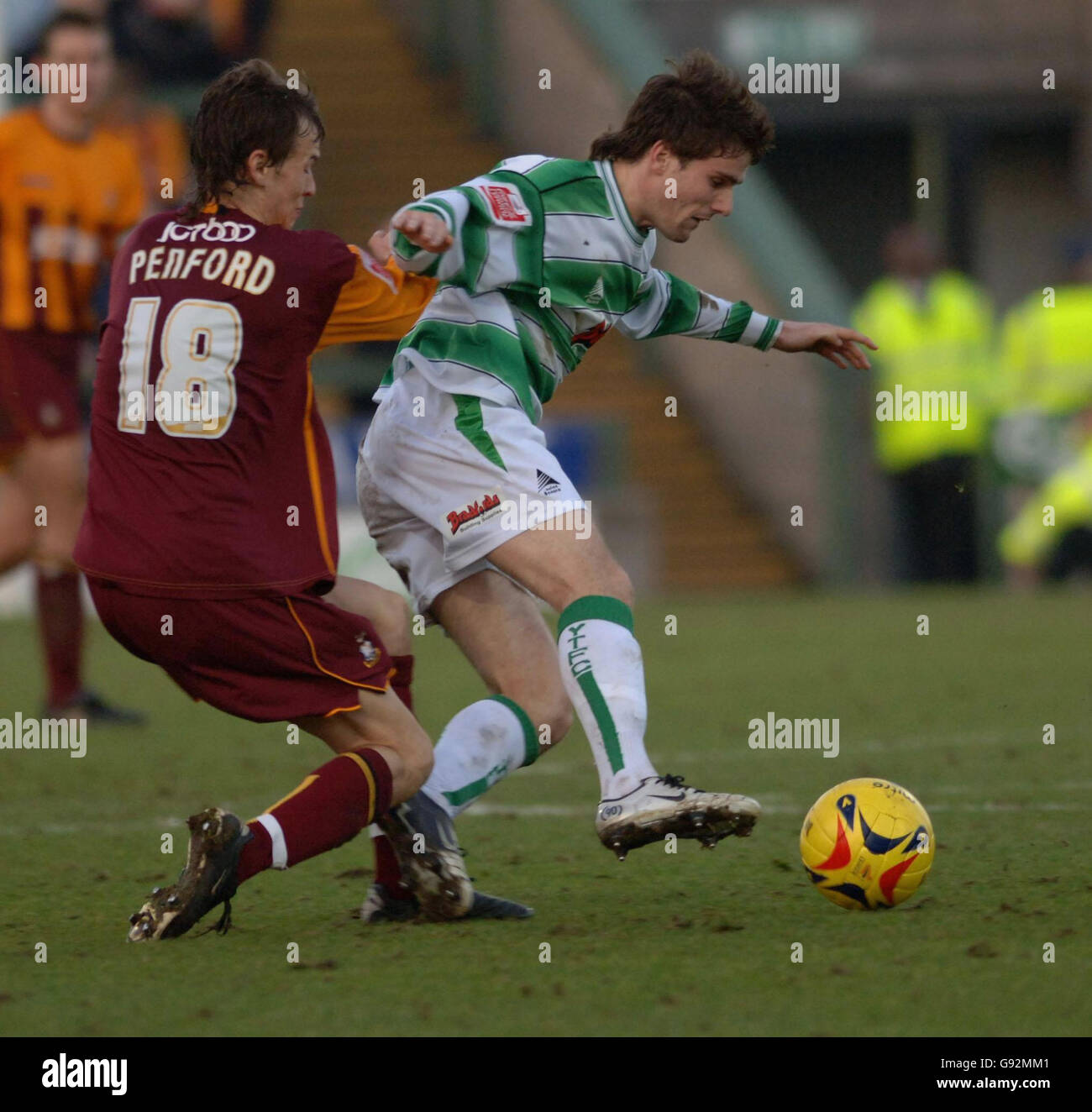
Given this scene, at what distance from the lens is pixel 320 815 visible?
4238 mm

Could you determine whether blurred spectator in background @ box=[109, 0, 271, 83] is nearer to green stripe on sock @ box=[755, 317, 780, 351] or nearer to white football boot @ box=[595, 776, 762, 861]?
green stripe on sock @ box=[755, 317, 780, 351]

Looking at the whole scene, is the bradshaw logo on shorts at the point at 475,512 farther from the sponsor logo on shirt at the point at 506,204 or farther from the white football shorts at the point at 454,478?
the sponsor logo on shirt at the point at 506,204

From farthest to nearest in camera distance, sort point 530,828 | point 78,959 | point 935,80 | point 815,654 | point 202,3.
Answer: point 935,80
point 202,3
point 815,654
point 530,828
point 78,959

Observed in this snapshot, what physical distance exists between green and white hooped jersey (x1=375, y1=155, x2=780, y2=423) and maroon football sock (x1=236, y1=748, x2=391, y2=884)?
88cm

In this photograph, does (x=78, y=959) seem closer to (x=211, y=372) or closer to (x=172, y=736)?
(x=211, y=372)

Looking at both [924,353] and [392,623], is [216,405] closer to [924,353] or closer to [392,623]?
[392,623]

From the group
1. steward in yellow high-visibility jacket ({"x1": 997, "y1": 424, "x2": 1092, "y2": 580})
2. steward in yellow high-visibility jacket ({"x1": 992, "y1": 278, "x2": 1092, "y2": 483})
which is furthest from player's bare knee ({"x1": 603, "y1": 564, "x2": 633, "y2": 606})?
steward in yellow high-visibility jacket ({"x1": 992, "y1": 278, "x2": 1092, "y2": 483})

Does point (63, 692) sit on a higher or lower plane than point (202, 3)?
lower

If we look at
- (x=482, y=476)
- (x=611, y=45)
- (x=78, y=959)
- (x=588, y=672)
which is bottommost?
(x=78, y=959)

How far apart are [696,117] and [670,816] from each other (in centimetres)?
155

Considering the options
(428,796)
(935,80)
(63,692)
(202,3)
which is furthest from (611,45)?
(428,796)

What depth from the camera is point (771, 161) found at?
22.0 meters

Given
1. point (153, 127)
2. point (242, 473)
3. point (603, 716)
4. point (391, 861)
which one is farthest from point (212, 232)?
point (153, 127)

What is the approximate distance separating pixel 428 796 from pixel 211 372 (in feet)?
3.31
